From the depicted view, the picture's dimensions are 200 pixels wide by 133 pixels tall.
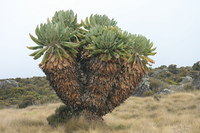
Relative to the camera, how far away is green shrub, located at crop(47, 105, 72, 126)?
8211 millimetres

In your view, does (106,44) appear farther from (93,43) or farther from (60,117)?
(60,117)

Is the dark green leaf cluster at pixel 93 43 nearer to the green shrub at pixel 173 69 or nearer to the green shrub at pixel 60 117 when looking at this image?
the green shrub at pixel 60 117

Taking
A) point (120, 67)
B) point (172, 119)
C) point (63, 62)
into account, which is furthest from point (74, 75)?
point (172, 119)

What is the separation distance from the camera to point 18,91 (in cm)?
2959

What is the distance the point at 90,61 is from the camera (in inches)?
297

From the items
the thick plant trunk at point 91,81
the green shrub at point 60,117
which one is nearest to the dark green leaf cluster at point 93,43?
the thick plant trunk at point 91,81

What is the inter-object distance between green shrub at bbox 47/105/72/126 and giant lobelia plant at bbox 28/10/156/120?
0.56 metres

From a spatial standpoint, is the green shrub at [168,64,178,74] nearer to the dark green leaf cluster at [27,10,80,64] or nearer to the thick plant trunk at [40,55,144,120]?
the thick plant trunk at [40,55,144,120]

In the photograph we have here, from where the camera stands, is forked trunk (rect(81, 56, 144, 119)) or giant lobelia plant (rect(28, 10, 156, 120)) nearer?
giant lobelia plant (rect(28, 10, 156, 120))

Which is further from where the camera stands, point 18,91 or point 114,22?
point 18,91

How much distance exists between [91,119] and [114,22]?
4433 mm

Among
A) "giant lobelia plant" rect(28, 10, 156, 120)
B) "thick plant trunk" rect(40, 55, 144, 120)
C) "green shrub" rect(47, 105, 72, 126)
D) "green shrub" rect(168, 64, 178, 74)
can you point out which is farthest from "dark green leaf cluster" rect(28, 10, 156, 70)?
"green shrub" rect(168, 64, 178, 74)

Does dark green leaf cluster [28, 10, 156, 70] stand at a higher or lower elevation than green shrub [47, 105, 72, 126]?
higher

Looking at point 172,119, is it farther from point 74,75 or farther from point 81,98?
point 74,75
